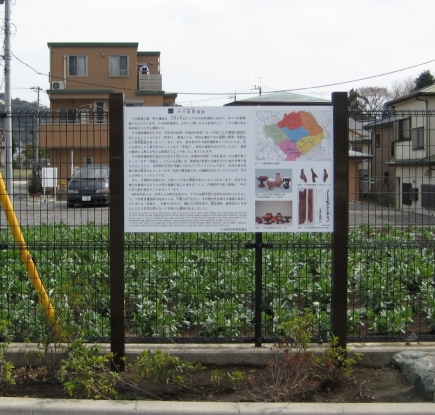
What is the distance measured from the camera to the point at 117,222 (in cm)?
580

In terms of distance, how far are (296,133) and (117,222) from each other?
1792mm

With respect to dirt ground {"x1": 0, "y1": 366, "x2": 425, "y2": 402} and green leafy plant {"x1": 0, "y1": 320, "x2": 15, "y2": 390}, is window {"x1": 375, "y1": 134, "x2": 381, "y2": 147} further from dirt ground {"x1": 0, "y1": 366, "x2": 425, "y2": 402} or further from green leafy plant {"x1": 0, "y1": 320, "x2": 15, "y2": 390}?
green leafy plant {"x1": 0, "y1": 320, "x2": 15, "y2": 390}

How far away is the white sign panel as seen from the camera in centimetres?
575

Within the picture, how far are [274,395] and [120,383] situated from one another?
1328mm

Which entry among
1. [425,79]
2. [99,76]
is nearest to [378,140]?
[99,76]

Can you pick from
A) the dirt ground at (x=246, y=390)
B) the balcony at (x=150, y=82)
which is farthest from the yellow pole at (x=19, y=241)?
the balcony at (x=150, y=82)

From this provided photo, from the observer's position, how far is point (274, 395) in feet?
17.2

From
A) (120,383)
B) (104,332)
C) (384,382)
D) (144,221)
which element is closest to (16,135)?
(144,221)

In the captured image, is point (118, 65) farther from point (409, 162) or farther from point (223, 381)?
point (223, 381)

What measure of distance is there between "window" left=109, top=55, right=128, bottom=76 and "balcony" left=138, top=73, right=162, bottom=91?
1421 mm

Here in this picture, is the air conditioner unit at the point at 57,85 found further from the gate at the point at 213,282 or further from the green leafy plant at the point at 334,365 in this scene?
the green leafy plant at the point at 334,365

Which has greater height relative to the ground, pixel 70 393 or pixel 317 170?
pixel 317 170

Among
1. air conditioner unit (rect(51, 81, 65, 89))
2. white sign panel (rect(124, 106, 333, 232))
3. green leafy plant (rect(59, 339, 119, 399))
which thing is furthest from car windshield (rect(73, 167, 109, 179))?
air conditioner unit (rect(51, 81, 65, 89))

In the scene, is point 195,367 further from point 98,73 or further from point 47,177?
point 98,73
